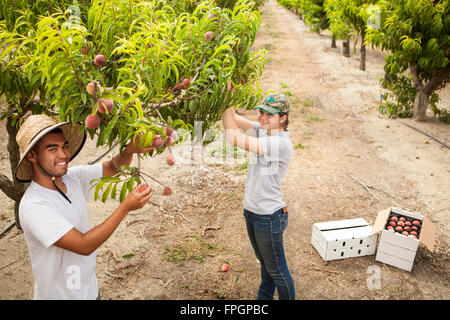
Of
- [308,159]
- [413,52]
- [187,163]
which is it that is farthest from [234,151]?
[413,52]

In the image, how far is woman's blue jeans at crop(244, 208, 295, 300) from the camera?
285 cm

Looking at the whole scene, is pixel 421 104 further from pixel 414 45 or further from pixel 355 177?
pixel 355 177

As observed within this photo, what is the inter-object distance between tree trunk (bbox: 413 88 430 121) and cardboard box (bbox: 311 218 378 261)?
6294mm

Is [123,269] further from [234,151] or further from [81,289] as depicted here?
[234,151]

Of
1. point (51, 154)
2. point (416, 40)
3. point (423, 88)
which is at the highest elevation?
point (416, 40)

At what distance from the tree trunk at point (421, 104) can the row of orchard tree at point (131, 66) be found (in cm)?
841

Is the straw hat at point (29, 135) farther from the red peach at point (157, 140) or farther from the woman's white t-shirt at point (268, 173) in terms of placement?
the woman's white t-shirt at point (268, 173)

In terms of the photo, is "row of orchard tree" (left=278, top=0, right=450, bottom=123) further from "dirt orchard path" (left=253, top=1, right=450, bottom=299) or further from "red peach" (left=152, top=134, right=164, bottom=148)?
"red peach" (left=152, top=134, right=164, bottom=148)

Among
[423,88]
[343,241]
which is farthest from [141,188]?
[423,88]

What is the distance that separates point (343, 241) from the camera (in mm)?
4250

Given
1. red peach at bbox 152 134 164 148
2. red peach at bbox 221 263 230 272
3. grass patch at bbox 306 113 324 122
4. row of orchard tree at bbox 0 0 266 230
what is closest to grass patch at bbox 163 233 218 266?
red peach at bbox 221 263 230 272

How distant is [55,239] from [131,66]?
1.07 metres

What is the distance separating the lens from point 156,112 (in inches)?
90.4

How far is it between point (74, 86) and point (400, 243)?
395 centimetres
